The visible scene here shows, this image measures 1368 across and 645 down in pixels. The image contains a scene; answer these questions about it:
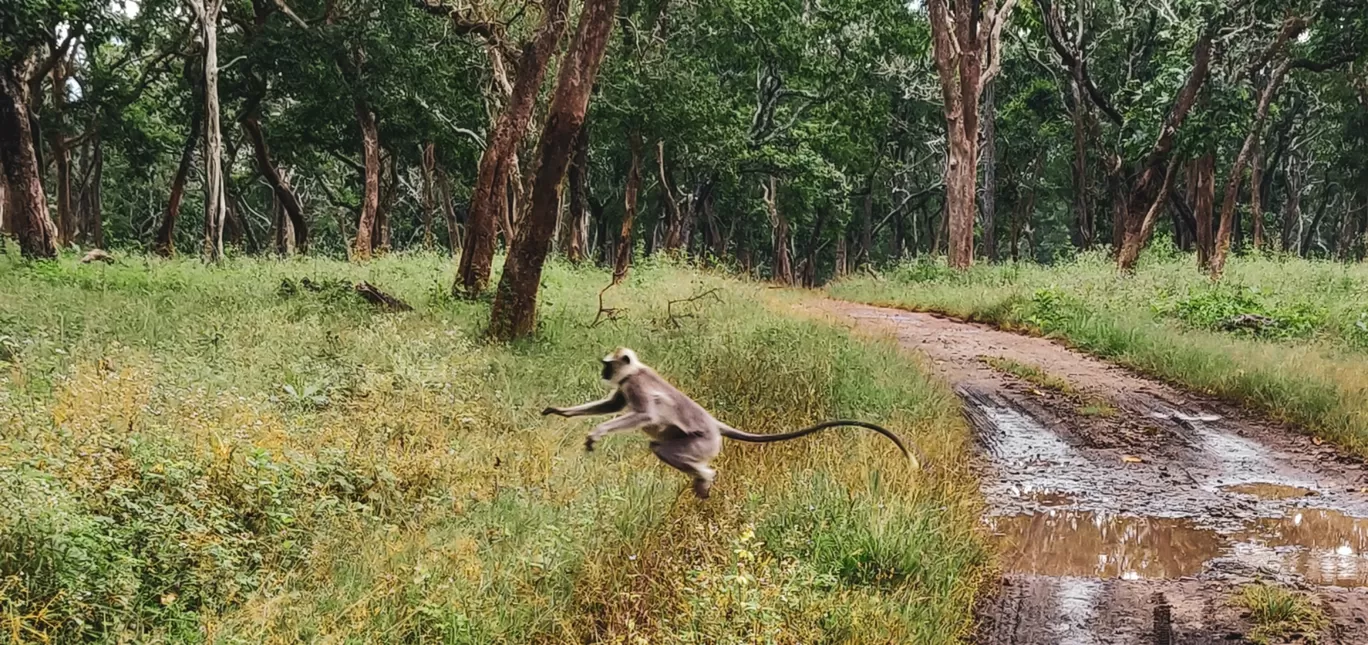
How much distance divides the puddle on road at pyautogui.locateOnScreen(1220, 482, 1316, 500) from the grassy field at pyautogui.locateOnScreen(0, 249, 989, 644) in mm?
1885

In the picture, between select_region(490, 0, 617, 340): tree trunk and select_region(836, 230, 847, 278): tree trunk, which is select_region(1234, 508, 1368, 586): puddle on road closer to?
select_region(490, 0, 617, 340): tree trunk

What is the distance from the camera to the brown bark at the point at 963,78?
1973 centimetres

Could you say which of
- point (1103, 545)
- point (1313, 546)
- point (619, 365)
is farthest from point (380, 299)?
point (1313, 546)

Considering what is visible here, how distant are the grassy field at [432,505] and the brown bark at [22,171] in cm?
736

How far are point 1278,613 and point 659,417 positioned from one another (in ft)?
10.2

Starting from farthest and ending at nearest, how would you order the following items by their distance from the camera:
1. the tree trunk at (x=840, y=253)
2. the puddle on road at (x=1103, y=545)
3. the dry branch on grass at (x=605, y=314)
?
1. the tree trunk at (x=840, y=253)
2. the dry branch on grass at (x=605, y=314)
3. the puddle on road at (x=1103, y=545)

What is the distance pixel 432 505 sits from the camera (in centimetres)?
507

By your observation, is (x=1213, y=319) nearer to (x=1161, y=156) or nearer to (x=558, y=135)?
(x=1161, y=156)

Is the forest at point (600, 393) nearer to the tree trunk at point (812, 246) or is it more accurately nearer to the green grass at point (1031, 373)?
the green grass at point (1031, 373)

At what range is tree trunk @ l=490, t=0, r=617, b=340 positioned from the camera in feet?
29.3

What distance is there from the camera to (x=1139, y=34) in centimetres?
2777

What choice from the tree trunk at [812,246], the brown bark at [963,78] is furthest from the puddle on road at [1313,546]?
the tree trunk at [812,246]

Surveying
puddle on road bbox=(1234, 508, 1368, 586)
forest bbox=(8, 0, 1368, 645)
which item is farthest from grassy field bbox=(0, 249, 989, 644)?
puddle on road bbox=(1234, 508, 1368, 586)

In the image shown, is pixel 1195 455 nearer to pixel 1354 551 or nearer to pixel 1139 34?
pixel 1354 551
